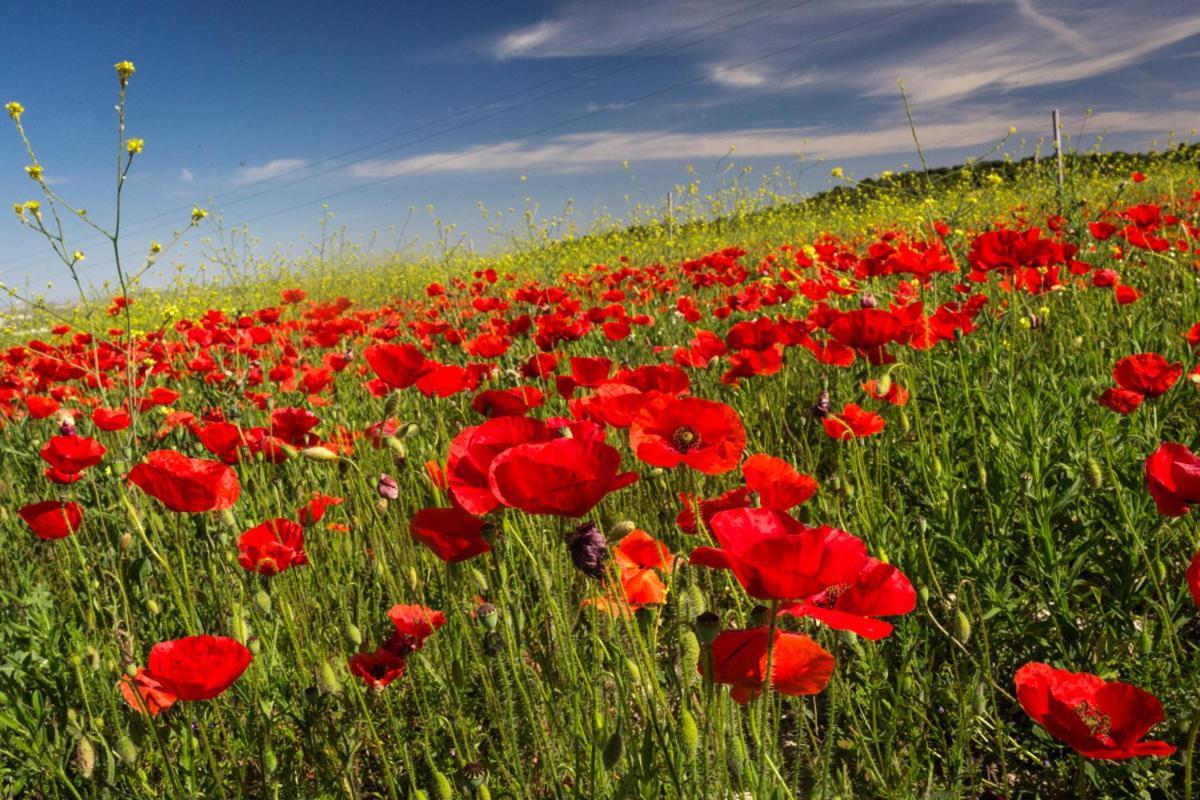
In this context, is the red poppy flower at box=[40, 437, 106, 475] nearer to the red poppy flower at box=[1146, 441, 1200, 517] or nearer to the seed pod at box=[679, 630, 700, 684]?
the seed pod at box=[679, 630, 700, 684]

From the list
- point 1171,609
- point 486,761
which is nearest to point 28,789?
point 486,761

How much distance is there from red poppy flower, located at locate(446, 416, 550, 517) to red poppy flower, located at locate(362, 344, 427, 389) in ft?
2.76

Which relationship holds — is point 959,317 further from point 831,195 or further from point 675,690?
point 831,195

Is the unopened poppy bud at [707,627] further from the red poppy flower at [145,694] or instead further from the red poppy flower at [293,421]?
the red poppy flower at [293,421]

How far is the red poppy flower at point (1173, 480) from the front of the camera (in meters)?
1.03

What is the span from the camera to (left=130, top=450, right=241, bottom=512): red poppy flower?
1.33 metres

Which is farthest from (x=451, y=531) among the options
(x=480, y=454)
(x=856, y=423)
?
(x=856, y=423)

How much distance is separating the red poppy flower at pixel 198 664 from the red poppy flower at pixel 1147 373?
1.99 m

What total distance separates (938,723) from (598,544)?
1.03 m

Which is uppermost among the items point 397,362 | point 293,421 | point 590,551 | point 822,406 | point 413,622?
point 397,362

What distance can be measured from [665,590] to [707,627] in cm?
33

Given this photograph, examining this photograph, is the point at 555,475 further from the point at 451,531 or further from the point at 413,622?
the point at 413,622

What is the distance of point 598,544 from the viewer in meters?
1.05

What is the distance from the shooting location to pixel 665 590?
127 cm
